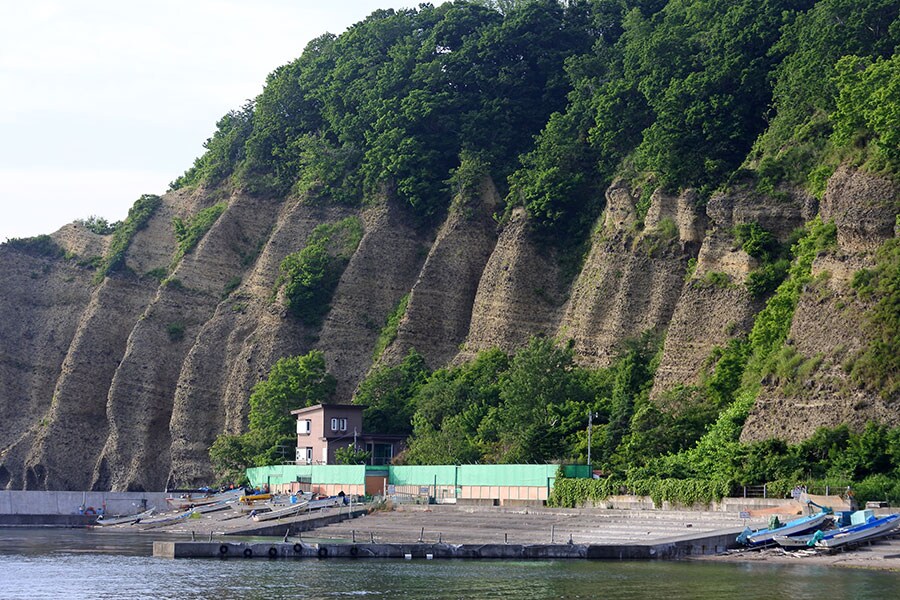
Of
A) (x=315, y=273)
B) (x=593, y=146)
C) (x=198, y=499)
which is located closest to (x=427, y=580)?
(x=198, y=499)

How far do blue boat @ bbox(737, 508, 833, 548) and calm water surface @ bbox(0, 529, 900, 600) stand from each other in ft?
6.99

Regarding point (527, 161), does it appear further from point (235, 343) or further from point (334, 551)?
point (334, 551)

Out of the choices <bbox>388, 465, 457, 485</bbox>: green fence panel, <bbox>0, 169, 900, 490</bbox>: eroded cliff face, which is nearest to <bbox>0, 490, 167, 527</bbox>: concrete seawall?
<bbox>0, 169, 900, 490</bbox>: eroded cliff face

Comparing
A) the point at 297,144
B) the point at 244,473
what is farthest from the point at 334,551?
the point at 297,144

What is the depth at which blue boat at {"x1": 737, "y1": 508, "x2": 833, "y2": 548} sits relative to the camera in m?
43.0

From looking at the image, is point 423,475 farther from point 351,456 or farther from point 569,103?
point 569,103

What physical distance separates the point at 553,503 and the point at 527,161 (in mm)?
29002

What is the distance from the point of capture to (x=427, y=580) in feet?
129

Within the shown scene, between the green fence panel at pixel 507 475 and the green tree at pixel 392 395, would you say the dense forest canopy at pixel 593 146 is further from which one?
the green fence panel at pixel 507 475

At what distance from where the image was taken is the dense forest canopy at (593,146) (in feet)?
181

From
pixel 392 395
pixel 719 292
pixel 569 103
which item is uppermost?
pixel 569 103

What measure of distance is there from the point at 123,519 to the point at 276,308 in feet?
54.4

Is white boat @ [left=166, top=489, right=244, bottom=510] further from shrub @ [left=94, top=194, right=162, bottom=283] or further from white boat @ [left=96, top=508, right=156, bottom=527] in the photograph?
shrub @ [left=94, top=194, right=162, bottom=283]

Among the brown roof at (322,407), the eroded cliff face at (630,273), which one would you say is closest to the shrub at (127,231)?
the brown roof at (322,407)
